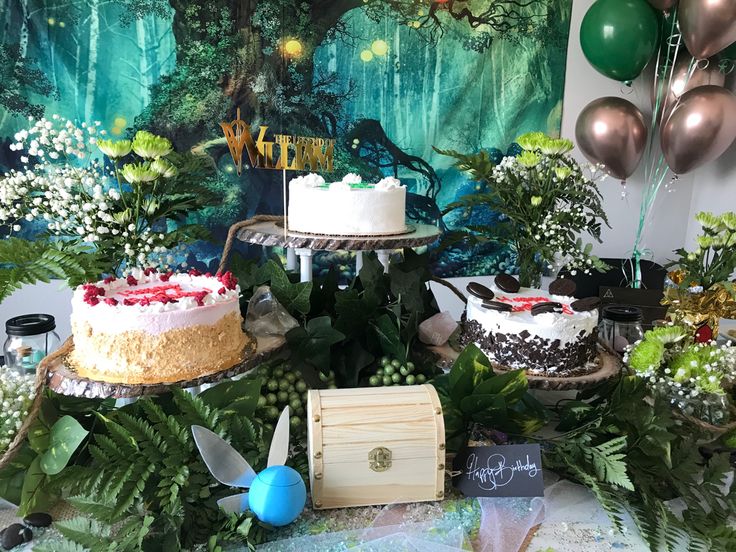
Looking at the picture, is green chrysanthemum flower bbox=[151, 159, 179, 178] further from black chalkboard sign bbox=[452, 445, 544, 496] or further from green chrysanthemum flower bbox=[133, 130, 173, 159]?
black chalkboard sign bbox=[452, 445, 544, 496]

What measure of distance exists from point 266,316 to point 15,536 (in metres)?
0.70

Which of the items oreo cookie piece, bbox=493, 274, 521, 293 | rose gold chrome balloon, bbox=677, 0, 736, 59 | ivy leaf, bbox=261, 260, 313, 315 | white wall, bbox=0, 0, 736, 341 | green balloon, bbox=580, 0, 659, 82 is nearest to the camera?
ivy leaf, bbox=261, 260, 313, 315

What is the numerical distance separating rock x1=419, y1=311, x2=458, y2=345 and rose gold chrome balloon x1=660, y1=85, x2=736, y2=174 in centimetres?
268

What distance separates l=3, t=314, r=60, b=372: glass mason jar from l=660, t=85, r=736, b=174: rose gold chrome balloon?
138 inches

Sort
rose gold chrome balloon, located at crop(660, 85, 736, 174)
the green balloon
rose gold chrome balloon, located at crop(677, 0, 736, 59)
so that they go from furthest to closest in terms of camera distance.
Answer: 1. the green balloon
2. rose gold chrome balloon, located at crop(660, 85, 736, 174)
3. rose gold chrome balloon, located at crop(677, 0, 736, 59)

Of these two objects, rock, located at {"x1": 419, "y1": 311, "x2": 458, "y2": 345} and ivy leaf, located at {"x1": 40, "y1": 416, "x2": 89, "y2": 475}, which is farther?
rock, located at {"x1": 419, "y1": 311, "x2": 458, "y2": 345}

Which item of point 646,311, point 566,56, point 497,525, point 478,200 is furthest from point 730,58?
point 497,525

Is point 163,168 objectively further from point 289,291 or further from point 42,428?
point 42,428

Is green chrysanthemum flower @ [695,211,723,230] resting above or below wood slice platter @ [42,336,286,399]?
above

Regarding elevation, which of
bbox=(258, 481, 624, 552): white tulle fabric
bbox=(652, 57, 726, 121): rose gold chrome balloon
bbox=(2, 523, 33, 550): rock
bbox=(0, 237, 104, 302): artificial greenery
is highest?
bbox=(652, 57, 726, 121): rose gold chrome balloon

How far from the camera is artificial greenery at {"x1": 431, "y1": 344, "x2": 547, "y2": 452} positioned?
1201 mm

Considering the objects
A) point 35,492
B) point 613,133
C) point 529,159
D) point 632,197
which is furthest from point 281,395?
point 632,197

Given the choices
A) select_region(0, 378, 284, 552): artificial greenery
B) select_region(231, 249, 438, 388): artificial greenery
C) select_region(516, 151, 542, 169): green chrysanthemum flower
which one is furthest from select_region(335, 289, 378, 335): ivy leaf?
select_region(516, 151, 542, 169): green chrysanthemum flower

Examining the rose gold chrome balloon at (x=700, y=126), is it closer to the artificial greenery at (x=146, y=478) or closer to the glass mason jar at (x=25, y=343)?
the artificial greenery at (x=146, y=478)
